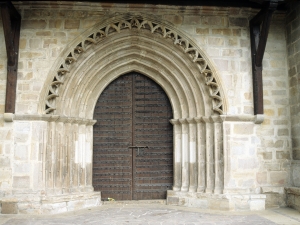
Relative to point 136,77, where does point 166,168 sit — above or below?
below

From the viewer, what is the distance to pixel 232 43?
6297 mm

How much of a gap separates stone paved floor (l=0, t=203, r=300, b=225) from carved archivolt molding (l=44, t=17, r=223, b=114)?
170cm

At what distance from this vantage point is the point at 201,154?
20.6ft

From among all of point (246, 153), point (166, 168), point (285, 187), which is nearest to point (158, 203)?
point (166, 168)

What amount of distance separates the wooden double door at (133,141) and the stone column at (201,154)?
0.64 meters

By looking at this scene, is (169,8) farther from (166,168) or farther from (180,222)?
(180,222)

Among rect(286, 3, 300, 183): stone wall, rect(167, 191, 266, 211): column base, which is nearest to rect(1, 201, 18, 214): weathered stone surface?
rect(167, 191, 266, 211): column base

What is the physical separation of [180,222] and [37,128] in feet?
8.86

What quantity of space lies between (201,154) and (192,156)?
0.60ft

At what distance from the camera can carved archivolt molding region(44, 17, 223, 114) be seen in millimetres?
6012

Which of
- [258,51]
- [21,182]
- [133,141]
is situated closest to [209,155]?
[133,141]

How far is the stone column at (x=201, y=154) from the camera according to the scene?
6199mm

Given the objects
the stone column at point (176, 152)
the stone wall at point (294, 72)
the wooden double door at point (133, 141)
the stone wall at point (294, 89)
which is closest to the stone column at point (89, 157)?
the wooden double door at point (133, 141)

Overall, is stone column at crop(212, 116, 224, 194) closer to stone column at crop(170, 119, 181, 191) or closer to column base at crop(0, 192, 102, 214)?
stone column at crop(170, 119, 181, 191)
